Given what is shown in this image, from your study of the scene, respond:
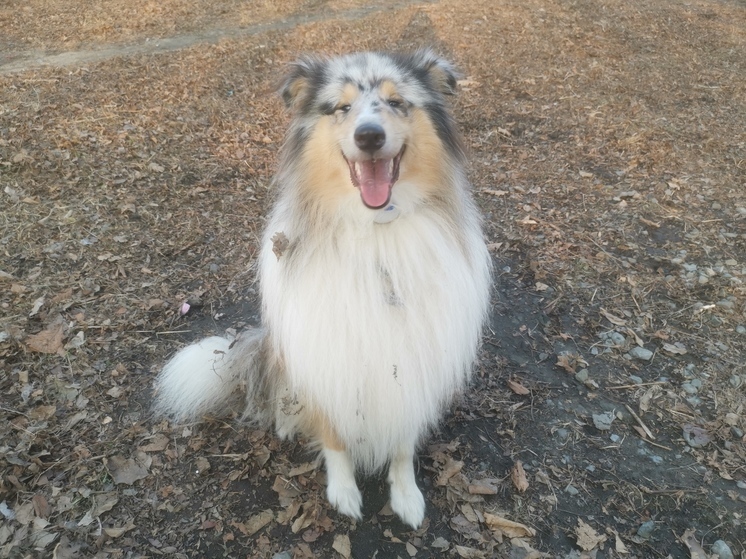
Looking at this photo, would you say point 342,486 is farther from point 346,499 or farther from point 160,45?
point 160,45

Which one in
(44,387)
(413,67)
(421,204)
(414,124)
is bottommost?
(44,387)

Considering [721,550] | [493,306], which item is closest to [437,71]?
[493,306]

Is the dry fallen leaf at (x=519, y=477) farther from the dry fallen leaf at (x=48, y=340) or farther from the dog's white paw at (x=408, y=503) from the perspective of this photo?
the dry fallen leaf at (x=48, y=340)

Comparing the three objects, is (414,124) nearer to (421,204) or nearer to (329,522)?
(421,204)

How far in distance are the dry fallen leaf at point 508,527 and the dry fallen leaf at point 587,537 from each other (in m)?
0.21

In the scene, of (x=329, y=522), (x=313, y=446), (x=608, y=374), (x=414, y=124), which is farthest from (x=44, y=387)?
(x=608, y=374)

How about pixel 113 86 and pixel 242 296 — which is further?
pixel 113 86

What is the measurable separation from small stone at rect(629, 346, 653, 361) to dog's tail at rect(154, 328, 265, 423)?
2372 millimetres

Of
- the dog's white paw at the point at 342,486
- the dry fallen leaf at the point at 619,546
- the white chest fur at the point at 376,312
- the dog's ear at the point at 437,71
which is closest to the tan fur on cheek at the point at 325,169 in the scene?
the white chest fur at the point at 376,312

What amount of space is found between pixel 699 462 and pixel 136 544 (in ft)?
9.20

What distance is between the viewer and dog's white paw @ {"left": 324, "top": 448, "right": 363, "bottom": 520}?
241 cm

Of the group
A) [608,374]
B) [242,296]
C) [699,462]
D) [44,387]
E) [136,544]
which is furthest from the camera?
[242,296]

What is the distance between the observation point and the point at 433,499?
250 cm

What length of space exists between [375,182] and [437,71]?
757 mm
